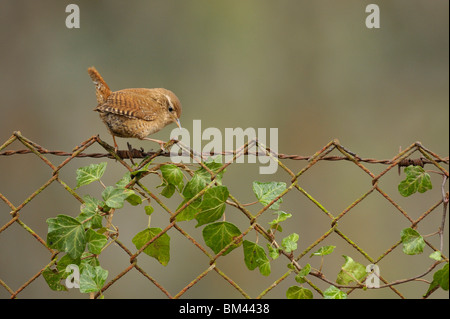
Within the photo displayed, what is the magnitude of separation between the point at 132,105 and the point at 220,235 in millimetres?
1149

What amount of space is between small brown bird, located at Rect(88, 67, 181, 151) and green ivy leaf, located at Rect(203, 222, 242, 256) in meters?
0.83

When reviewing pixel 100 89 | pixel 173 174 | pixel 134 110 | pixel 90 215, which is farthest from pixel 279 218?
pixel 100 89

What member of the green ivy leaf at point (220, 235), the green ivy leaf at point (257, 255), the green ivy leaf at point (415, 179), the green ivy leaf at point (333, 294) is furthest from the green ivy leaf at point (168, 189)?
the green ivy leaf at point (415, 179)

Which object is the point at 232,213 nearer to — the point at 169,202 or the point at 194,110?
the point at 169,202

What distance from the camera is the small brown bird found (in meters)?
2.49

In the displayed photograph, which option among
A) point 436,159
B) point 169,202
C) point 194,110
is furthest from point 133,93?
point 194,110

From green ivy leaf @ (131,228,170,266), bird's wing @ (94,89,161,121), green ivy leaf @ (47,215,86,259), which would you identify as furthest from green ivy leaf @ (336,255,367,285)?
bird's wing @ (94,89,161,121)

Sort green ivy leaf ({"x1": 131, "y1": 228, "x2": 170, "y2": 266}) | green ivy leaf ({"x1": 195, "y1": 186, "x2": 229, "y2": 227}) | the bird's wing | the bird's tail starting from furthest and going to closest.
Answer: the bird's tail < the bird's wing < green ivy leaf ({"x1": 131, "y1": 228, "x2": 170, "y2": 266}) < green ivy leaf ({"x1": 195, "y1": 186, "x2": 229, "y2": 227})

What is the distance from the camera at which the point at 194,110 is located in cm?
590

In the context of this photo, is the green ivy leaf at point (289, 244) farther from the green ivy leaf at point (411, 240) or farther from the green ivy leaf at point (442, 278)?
the green ivy leaf at point (442, 278)

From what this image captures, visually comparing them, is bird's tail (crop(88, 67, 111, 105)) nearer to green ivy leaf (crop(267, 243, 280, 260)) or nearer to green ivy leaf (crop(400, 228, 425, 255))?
green ivy leaf (crop(267, 243, 280, 260))

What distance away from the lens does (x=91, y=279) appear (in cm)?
161

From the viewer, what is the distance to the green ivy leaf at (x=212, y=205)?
157 centimetres

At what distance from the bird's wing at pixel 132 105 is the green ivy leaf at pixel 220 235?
40.0 inches
